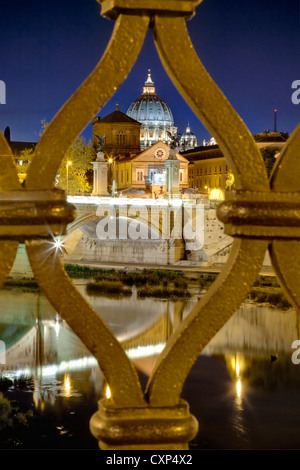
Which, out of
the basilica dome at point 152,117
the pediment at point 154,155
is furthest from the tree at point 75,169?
the basilica dome at point 152,117

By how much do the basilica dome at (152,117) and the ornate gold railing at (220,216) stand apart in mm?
57788

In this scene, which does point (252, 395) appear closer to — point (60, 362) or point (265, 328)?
point (60, 362)

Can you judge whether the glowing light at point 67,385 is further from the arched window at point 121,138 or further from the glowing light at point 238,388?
the arched window at point 121,138

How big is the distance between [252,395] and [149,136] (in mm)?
51597

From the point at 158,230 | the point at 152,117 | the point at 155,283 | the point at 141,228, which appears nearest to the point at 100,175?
the point at 141,228

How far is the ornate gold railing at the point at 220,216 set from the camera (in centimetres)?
85

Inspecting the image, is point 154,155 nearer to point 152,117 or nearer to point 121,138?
point 121,138

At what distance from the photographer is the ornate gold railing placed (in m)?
0.85

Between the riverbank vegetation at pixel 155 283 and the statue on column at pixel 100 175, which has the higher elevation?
the statue on column at pixel 100 175

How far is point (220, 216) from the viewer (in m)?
0.90

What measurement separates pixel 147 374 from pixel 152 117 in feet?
167

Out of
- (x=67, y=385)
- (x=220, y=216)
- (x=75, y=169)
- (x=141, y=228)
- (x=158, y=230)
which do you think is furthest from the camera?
(x=75, y=169)

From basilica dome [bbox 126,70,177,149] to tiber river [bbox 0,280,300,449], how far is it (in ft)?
145
